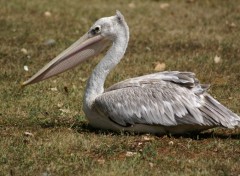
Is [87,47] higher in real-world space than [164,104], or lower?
higher

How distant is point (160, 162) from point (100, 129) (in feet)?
4.81

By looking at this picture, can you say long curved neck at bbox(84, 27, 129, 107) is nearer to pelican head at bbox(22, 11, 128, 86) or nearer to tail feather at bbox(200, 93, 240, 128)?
pelican head at bbox(22, 11, 128, 86)

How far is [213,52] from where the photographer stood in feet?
40.7

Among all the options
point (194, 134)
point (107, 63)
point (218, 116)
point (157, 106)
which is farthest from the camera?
point (107, 63)

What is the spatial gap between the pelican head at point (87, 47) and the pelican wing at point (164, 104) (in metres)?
0.73

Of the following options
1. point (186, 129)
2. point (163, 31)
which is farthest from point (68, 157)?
point (163, 31)

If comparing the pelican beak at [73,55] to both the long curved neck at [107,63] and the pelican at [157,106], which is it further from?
the pelican at [157,106]

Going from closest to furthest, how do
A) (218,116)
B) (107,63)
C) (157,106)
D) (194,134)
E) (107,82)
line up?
(218,116), (157,106), (194,134), (107,63), (107,82)

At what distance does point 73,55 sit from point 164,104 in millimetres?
1400

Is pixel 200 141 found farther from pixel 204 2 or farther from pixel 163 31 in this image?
Result: pixel 204 2

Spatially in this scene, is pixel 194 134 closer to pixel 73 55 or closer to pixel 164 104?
pixel 164 104

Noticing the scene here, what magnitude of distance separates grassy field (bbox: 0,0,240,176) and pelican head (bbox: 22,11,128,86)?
595mm

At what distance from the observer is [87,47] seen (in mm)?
8227

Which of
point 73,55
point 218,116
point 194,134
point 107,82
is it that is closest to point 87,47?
point 73,55
